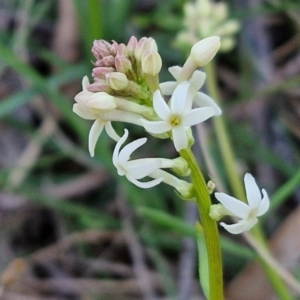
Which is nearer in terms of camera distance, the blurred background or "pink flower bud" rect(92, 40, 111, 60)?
"pink flower bud" rect(92, 40, 111, 60)

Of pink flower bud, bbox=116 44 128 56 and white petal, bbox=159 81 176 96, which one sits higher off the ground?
pink flower bud, bbox=116 44 128 56

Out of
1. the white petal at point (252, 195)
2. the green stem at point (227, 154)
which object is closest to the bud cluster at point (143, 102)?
the white petal at point (252, 195)

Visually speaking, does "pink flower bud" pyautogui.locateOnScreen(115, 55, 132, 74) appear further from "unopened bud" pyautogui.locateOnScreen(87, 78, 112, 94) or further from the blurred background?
the blurred background

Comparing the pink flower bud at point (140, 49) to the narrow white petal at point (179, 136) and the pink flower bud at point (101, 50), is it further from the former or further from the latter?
the narrow white petal at point (179, 136)

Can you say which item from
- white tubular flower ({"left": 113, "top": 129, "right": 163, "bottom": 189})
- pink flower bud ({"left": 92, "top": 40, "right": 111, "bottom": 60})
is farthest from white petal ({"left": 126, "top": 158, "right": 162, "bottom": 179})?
pink flower bud ({"left": 92, "top": 40, "right": 111, "bottom": 60})

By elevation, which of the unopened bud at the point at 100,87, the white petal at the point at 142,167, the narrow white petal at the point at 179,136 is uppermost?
the unopened bud at the point at 100,87

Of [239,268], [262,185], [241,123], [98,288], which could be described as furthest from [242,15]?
[98,288]

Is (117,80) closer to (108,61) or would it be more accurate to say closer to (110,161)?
(108,61)
